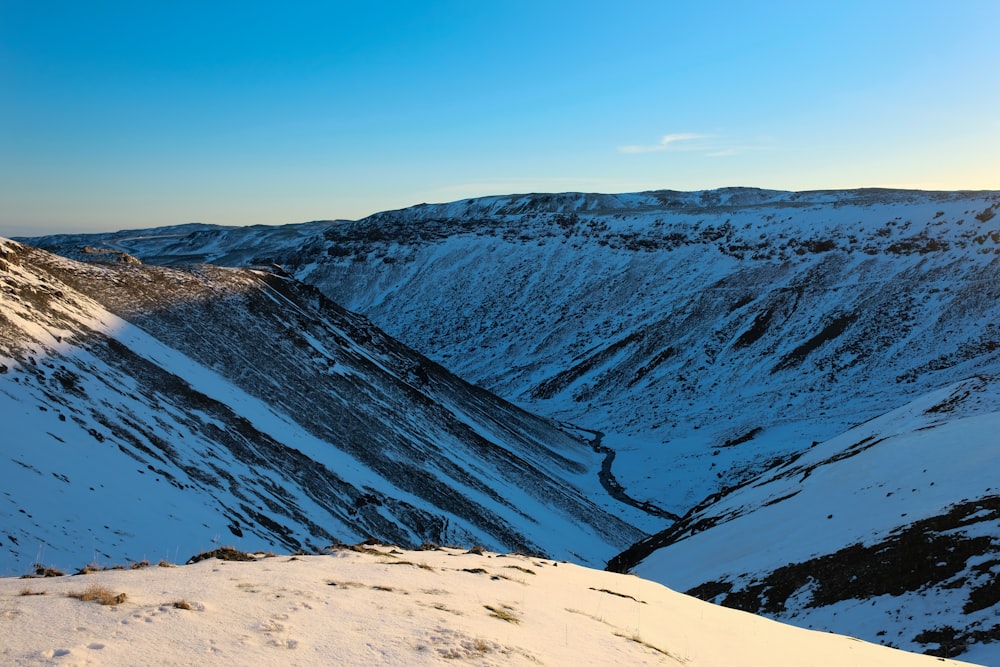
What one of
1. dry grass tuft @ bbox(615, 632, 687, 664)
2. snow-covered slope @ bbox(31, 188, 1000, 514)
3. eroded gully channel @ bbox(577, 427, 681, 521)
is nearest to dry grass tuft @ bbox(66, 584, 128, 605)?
dry grass tuft @ bbox(615, 632, 687, 664)

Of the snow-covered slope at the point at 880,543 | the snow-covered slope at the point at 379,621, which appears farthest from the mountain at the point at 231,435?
the snow-covered slope at the point at 880,543

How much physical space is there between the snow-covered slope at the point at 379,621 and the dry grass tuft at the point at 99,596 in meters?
0.03

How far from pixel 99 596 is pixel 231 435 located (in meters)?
20.2

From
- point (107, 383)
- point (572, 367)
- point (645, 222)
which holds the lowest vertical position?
point (572, 367)

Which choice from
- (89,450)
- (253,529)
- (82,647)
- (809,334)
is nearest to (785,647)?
(82,647)

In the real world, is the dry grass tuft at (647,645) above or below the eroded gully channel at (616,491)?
above

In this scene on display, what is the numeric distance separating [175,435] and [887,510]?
2282 centimetres

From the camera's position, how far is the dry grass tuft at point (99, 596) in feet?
22.6

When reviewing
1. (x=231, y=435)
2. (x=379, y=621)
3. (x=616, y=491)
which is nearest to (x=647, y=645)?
(x=379, y=621)

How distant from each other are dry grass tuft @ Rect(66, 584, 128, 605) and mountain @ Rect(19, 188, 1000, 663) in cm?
1381

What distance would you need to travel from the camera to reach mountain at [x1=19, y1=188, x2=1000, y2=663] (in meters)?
17.2

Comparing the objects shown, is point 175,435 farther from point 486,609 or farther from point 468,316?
point 468,316

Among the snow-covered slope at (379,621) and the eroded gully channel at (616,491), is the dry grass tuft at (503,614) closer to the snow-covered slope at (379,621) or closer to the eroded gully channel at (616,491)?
the snow-covered slope at (379,621)

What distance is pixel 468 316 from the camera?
100188mm
